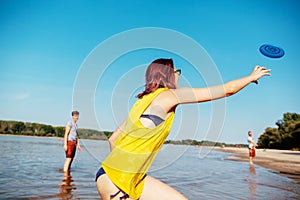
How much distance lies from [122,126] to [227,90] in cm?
97

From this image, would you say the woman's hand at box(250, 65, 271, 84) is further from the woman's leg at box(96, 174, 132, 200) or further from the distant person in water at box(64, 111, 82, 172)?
the distant person in water at box(64, 111, 82, 172)

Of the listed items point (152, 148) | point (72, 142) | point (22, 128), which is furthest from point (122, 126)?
point (22, 128)

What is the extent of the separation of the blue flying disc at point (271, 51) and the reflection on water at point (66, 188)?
443cm

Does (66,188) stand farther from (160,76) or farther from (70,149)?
(160,76)

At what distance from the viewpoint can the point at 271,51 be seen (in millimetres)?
4250

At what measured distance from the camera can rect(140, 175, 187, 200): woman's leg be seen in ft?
8.51

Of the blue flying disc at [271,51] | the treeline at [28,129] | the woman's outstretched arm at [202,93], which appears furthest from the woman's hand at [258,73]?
the treeline at [28,129]

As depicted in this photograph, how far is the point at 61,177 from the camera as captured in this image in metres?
8.47

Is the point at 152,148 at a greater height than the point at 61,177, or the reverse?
the point at 152,148

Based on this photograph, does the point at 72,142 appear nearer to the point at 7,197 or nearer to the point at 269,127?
the point at 7,197

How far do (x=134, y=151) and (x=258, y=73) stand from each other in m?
1.30

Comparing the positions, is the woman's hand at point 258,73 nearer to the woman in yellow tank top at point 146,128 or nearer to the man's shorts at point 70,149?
the woman in yellow tank top at point 146,128

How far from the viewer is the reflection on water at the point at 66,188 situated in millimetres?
5924

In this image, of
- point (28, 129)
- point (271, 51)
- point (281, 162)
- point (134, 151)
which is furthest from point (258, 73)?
point (28, 129)
